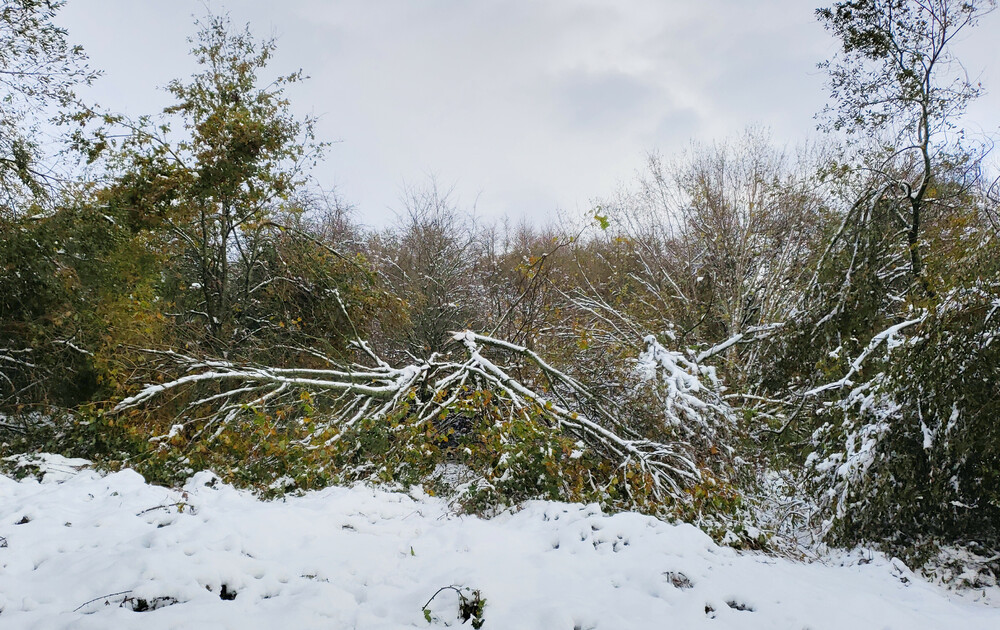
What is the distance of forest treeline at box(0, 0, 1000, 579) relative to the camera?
3.99m

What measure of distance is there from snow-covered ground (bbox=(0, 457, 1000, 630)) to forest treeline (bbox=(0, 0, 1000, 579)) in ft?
2.17

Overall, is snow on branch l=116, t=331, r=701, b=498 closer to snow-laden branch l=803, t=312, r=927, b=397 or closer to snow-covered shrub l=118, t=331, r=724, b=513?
snow-covered shrub l=118, t=331, r=724, b=513

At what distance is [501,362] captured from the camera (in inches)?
321

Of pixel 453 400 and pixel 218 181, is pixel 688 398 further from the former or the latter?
pixel 218 181

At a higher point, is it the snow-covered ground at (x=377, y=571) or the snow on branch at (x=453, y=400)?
the snow on branch at (x=453, y=400)

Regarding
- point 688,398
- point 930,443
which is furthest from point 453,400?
point 930,443

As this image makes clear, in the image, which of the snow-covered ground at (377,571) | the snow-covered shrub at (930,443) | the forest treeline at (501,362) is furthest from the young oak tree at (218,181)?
the snow-covered shrub at (930,443)

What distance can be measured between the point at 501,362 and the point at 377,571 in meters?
5.36

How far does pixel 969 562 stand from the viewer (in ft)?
12.5

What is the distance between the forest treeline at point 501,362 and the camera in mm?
3990

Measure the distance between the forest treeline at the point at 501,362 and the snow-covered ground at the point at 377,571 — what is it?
661mm

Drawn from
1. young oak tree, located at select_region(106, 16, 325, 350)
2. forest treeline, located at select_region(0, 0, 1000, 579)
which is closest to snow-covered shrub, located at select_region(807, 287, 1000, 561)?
forest treeline, located at select_region(0, 0, 1000, 579)

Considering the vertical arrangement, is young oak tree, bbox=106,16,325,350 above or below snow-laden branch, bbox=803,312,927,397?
above

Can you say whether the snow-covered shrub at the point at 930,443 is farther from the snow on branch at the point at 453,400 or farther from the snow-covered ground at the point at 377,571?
the snow on branch at the point at 453,400
